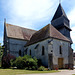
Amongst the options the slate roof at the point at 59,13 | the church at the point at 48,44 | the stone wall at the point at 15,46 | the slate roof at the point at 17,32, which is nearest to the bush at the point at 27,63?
the church at the point at 48,44

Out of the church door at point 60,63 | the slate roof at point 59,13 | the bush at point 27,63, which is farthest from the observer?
the slate roof at point 59,13

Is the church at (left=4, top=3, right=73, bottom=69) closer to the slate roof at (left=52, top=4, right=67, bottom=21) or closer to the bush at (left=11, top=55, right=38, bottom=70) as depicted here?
the slate roof at (left=52, top=4, right=67, bottom=21)

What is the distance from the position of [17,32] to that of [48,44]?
1414cm

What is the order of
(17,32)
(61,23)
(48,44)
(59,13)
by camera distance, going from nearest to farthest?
(48,44), (61,23), (17,32), (59,13)

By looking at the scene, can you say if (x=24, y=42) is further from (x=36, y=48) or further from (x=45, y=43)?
(x=45, y=43)

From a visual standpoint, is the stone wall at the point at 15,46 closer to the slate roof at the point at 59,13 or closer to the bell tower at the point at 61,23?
the bell tower at the point at 61,23

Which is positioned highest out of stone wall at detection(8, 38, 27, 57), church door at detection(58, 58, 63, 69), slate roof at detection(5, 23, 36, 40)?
slate roof at detection(5, 23, 36, 40)

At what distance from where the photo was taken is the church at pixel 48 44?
69.8 feet

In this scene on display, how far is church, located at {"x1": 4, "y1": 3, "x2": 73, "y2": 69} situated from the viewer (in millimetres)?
21266

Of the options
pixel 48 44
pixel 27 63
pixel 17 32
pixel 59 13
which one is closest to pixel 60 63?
pixel 48 44

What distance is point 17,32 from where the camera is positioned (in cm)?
3219

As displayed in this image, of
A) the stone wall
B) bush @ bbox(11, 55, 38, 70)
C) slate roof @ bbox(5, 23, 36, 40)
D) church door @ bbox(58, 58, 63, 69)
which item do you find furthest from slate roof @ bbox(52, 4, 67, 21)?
bush @ bbox(11, 55, 38, 70)

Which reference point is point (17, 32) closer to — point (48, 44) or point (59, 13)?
point (48, 44)

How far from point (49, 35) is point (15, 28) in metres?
15.2
